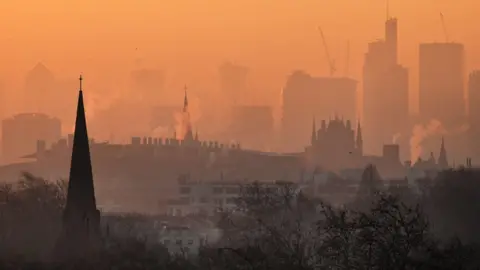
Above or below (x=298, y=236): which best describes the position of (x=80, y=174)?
above

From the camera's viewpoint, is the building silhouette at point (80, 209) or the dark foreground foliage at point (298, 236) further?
the building silhouette at point (80, 209)

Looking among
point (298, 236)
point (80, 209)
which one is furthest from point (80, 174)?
point (298, 236)

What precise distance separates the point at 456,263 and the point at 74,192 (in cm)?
2701

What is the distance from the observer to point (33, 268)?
186ft

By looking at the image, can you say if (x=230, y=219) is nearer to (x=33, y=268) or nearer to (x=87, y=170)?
(x=87, y=170)

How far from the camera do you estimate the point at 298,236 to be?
232ft

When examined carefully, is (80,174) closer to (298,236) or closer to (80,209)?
(80,209)

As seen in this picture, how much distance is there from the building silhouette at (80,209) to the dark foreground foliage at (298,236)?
95 cm

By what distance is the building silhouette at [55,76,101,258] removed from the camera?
69600 mm

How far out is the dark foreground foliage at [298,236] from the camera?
169 feet

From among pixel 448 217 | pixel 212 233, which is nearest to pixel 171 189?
pixel 212 233

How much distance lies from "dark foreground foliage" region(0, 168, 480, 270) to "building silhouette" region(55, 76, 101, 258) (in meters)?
0.95

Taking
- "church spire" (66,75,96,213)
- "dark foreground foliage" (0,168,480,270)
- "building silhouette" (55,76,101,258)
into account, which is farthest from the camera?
"church spire" (66,75,96,213)

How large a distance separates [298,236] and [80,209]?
7.98 metres
